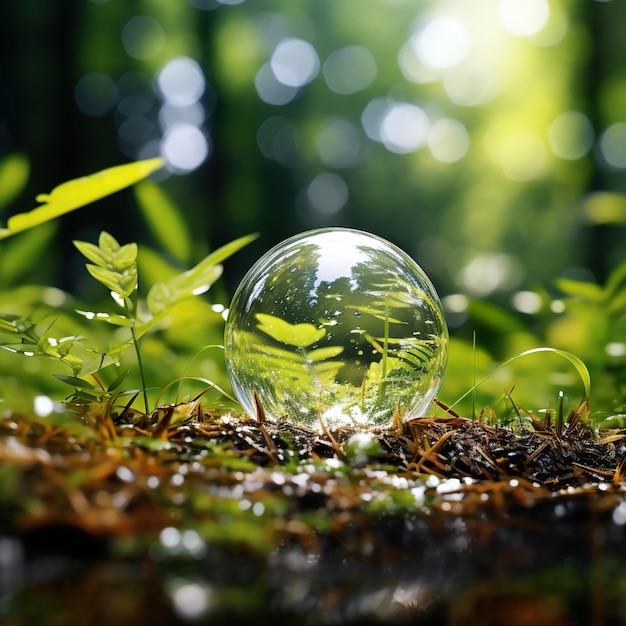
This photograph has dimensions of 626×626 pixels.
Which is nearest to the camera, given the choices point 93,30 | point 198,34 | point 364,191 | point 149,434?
point 149,434

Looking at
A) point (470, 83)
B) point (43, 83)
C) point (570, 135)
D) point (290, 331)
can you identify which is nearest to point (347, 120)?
point (470, 83)

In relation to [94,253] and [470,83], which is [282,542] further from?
[470,83]

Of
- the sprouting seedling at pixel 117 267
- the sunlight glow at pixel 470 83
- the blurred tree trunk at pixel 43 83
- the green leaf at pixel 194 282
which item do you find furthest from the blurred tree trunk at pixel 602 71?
the sprouting seedling at pixel 117 267

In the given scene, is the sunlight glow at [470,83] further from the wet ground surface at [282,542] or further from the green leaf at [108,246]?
the wet ground surface at [282,542]

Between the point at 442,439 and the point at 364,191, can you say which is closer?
the point at 442,439

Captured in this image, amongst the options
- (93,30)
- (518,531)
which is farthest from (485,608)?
(93,30)

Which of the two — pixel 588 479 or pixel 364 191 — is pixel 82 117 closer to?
pixel 364 191
